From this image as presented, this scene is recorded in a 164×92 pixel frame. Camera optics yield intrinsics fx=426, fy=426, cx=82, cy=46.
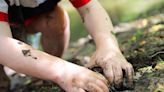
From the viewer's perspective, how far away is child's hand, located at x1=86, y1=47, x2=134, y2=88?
2.13 metres

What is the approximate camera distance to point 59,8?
111 inches

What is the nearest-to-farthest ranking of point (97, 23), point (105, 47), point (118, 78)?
point (118, 78) → point (105, 47) → point (97, 23)

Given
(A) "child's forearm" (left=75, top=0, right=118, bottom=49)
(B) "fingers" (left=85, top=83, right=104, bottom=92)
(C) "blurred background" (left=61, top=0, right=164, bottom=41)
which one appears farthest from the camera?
(C) "blurred background" (left=61, top=0, right=164, bottom=41)

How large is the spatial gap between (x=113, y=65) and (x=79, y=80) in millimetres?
249

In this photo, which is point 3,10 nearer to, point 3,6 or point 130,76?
point 3,6

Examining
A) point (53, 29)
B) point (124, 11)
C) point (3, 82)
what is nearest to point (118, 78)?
point (53, 29)

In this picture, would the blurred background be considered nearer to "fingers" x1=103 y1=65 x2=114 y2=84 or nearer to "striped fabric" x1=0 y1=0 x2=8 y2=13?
"fingers" x1=103 y1=65 x2=114 y2=84

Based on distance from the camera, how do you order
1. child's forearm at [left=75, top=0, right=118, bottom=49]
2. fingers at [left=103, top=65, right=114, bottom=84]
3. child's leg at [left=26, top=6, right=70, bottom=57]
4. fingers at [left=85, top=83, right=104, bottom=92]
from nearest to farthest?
fingers at [left=85, top=83, right=104, bottom=92], fingers at [left=103, top=65, right=114, bottom=84], child's forearm at [left=75, top=0, right=118, bottom=49], child's leg at [left=26, top=6, right=70, bottom=57]

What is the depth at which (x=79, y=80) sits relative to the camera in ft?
6.59

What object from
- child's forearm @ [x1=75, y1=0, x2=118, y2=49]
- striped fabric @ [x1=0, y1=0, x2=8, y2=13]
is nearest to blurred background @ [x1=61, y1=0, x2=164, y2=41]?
child's forearm @ [x1=75, y1=0, x2=118, y2=49]

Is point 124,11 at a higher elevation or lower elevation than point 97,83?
lower

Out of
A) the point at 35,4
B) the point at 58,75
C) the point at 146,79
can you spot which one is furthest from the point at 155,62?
the point at 35,4

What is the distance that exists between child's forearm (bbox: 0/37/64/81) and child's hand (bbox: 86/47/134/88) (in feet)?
0.85

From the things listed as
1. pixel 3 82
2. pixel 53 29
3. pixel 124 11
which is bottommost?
pixel 124 11
